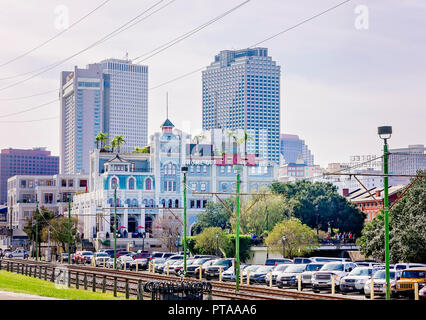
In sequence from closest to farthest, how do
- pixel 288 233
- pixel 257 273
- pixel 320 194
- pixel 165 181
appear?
pixel 257 273 → pixel 288 233 → pixel 320 194 → pixel 165 181

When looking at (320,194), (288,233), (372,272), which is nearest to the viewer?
(372,272)

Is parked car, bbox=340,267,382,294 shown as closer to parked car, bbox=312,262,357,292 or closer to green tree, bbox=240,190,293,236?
parked car, bbox=312,262,357,292

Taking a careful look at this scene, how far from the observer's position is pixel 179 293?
3008cm

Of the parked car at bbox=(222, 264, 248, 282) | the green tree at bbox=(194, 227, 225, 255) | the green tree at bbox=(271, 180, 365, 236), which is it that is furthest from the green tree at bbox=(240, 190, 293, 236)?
the parked car at bbox=(222, 264, 248, 282)

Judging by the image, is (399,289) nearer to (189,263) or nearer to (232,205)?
(189,263)

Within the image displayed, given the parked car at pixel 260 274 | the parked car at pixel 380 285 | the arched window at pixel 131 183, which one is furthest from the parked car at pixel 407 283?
the arched window at pixel 131 183

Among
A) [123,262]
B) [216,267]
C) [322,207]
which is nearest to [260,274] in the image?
[216,267]

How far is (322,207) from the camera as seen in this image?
123625 millimetres

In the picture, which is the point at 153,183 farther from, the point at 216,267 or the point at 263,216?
the point at 216,267

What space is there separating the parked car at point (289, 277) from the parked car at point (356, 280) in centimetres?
600

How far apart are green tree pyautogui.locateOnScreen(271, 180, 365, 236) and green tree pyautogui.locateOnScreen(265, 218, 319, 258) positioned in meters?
25.6

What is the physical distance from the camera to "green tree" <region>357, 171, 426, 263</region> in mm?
72750
